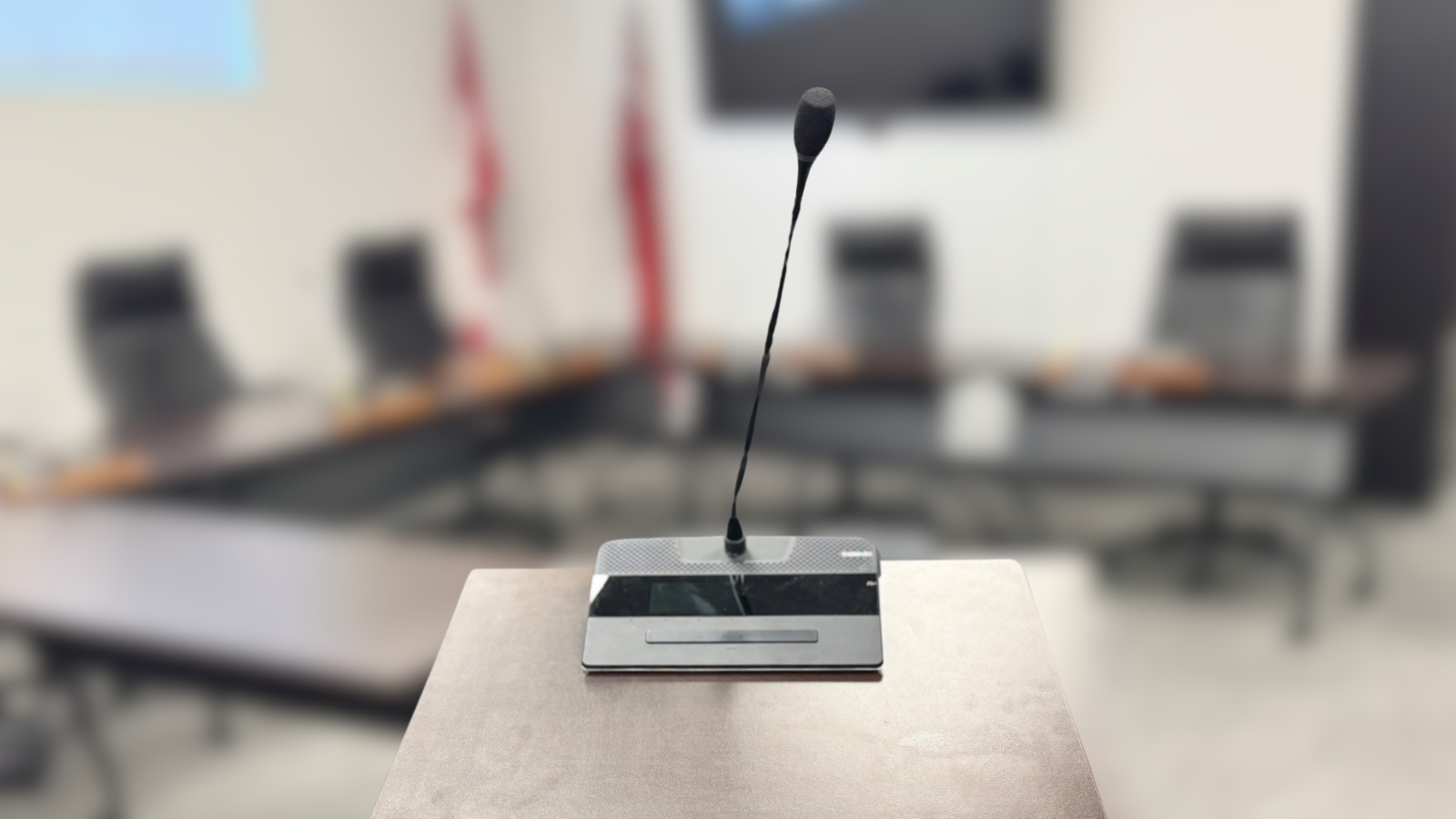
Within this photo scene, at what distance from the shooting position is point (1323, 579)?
7.70 feet

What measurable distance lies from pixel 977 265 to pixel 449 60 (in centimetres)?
132

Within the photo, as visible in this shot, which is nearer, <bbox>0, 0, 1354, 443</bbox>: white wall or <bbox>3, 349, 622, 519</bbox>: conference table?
<bbox>0, 0, 1354, 443</bbox>: white wall

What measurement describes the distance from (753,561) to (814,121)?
0.34m

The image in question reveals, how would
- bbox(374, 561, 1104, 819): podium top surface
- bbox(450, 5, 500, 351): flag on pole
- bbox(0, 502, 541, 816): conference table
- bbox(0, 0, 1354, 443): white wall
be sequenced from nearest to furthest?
bbox(374, 561, 1104, 819): podium top surface, bbox(0, 502, 541, 816): conference table, bbox(0, 0, 1354, 443): white wall, bbox(450, 5, 500, 351): flag on pole

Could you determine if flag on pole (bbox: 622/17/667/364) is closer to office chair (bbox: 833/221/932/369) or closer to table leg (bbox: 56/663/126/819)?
office chair (bbox: 833/221/932/369)

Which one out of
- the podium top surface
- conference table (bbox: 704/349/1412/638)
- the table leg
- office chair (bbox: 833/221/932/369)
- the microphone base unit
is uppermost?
the microphone base unit

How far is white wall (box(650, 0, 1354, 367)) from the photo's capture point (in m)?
2.13

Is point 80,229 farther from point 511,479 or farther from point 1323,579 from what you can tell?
point 1323,579

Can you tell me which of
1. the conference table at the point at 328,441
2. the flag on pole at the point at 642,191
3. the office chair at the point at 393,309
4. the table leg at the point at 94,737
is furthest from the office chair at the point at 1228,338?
the table leg at the point at 94,737

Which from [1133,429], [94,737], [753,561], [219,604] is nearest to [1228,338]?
[1133,429]

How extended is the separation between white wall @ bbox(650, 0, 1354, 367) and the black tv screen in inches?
2.1

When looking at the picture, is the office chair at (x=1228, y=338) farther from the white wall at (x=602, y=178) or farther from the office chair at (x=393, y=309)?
the office chair at (x=393, y=309)

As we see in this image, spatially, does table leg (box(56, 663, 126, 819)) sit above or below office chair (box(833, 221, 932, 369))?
below

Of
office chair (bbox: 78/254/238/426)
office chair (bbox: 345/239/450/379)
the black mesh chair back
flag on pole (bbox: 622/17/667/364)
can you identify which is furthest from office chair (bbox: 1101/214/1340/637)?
office chair (bbox: 78/254/238/426)
